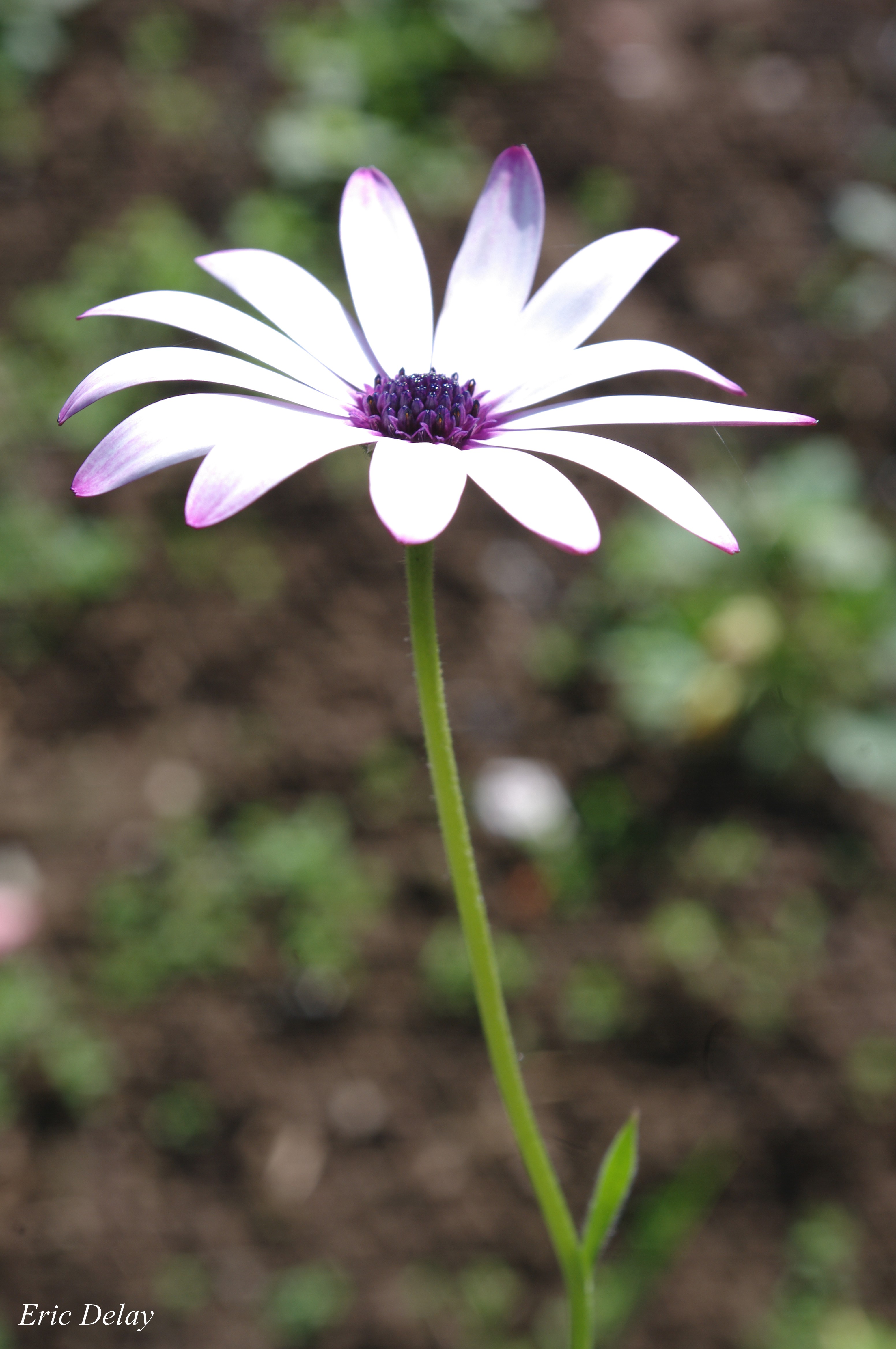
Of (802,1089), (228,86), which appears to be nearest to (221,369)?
(802,1089)

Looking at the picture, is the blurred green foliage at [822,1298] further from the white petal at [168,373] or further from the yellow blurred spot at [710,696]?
the white petal at [168,373]

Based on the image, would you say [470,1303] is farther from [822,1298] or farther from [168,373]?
[168,373]

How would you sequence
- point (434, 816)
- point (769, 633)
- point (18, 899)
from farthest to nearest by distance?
point (769, 633) < point (434, 816) < point (18, 899)

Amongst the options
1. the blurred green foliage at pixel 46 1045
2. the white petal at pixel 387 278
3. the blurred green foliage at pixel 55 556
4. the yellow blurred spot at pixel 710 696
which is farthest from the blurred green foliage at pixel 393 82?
the white petal at pixel 387 278

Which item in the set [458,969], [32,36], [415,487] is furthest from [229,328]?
[32,36]

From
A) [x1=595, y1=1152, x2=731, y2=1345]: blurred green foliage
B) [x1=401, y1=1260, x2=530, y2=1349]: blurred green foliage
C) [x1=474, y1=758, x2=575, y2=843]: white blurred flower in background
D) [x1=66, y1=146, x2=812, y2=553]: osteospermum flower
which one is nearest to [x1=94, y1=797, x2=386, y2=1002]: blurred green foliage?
[x1=474, y1=758, x2=575, y2=843]: white blurred flower in background

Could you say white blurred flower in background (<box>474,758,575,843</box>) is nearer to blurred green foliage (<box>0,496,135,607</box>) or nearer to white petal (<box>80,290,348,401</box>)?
blurred green foliage (<box>0,496,135,607</box>)
